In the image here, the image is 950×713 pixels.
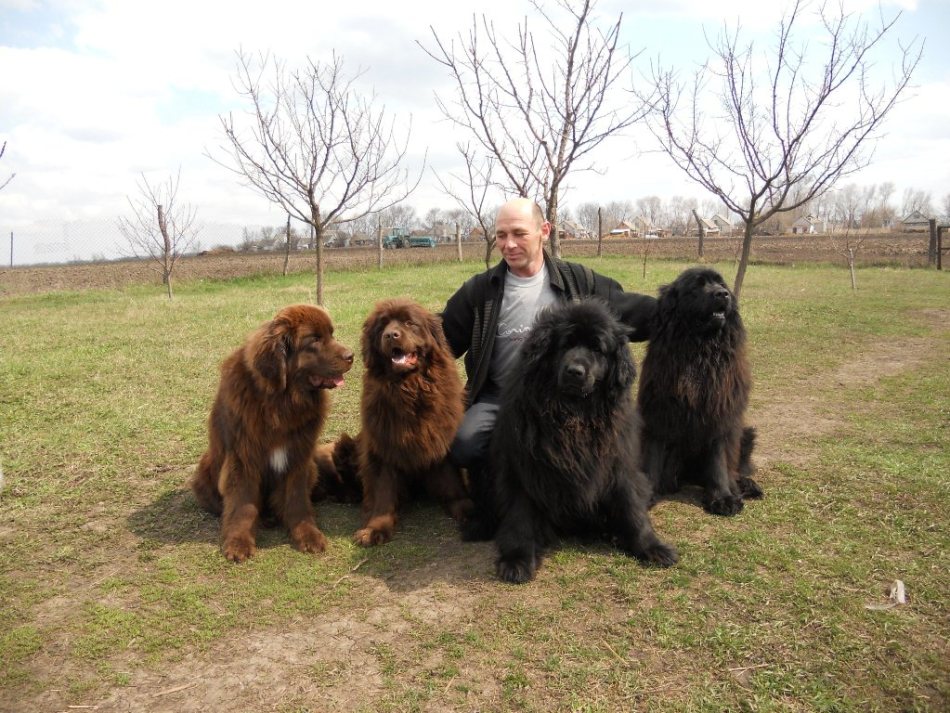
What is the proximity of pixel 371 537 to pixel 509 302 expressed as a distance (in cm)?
185

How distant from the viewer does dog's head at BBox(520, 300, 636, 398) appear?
3.42 m

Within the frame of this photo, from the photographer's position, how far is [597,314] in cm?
351

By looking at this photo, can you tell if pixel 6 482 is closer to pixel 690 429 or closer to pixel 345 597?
pixel 345 597

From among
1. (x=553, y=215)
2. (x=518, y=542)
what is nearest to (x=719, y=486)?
(x=518, y=542)

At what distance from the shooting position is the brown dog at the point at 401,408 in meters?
4.00

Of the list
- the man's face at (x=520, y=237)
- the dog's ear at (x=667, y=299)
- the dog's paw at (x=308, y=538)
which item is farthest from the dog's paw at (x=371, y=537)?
the dog's ear at (x=667, y=299)

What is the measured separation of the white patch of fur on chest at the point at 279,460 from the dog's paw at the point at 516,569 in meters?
1.46

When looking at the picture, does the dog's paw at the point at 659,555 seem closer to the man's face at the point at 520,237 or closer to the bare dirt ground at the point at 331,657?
the bare dirt ground at the point at 331,657

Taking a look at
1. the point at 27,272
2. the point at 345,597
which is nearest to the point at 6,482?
the point at 345,597

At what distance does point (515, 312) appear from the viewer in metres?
4.61

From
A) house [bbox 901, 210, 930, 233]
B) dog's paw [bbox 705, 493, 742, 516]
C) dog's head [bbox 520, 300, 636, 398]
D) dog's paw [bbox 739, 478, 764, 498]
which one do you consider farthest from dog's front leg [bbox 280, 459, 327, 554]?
house [bbox 901, 210, 930, 233]

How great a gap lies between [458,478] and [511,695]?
1.99 metres

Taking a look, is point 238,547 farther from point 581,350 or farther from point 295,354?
point 581,350

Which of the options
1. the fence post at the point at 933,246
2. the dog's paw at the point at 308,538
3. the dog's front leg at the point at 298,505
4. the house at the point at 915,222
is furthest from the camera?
the house at the point at 915,222
